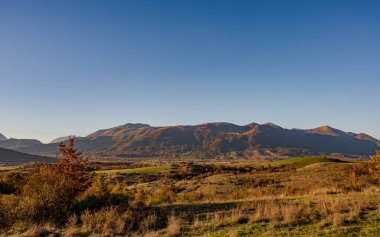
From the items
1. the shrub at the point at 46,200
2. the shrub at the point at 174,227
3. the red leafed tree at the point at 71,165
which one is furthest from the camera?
the red leafed tree at the point at 71,165

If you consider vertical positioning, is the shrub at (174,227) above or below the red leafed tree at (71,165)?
below

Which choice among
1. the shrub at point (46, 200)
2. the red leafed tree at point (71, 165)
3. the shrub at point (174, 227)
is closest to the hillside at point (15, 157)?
the red leafed tree at point (71, 165)

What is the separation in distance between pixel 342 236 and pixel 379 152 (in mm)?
12537

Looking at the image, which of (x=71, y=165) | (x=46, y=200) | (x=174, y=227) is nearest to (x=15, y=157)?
(x=71, y=165)

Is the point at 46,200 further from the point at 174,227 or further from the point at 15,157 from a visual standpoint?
the point at 15,157

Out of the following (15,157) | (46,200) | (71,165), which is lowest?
(15,157)

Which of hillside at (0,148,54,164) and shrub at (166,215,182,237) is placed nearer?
shrub at (166,215,182,237)

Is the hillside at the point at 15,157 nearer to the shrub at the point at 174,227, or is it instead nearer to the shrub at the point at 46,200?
the shrub at the point at 46,200

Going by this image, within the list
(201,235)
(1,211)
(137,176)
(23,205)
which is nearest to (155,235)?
(201,235)

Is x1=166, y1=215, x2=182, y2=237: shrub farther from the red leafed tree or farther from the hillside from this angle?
the hillside

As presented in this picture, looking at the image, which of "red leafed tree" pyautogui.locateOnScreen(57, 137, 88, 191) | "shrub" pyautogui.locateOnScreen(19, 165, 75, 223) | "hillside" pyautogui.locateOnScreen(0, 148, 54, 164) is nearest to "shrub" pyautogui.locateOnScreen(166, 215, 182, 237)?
"shrub" pyautogui.locateOnScreen(19, 165, 75, 223)

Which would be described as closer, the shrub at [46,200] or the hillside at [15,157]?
the shrub at [46,200]

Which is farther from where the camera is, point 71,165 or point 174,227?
point 71,165

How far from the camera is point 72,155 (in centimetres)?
2317
